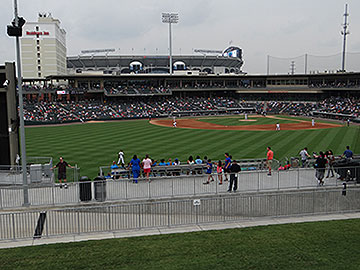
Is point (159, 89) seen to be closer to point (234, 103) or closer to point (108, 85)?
point (108, 85)

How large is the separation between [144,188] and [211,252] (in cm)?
654

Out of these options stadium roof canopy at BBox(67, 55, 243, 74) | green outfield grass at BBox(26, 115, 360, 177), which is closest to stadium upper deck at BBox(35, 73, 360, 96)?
stadium roof canopy at BBox(67, 55, 243, 74)

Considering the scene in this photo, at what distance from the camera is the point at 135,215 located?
1178 cm

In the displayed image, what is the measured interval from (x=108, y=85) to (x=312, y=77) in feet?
161

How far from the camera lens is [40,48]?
107m

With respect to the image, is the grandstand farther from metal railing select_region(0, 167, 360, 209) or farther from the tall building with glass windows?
metal railing select_region(0, 167, 360, 209)

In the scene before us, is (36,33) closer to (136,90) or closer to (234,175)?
(136,90)

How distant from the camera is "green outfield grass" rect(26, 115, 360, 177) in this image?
26.1m

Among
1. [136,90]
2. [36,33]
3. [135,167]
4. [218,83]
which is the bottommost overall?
[135,167]

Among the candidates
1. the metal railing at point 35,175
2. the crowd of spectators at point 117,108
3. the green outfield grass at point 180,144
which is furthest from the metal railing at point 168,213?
the crowd of spectators at point 117,108

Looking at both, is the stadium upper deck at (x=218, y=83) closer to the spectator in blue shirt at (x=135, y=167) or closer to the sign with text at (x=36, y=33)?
the sign with text at (x=36, y=33)

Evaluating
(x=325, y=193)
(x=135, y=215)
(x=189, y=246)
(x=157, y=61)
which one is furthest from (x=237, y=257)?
(x=157, y=61)

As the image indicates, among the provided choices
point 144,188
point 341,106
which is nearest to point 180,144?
point 144,188

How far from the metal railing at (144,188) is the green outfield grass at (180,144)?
583 cm
